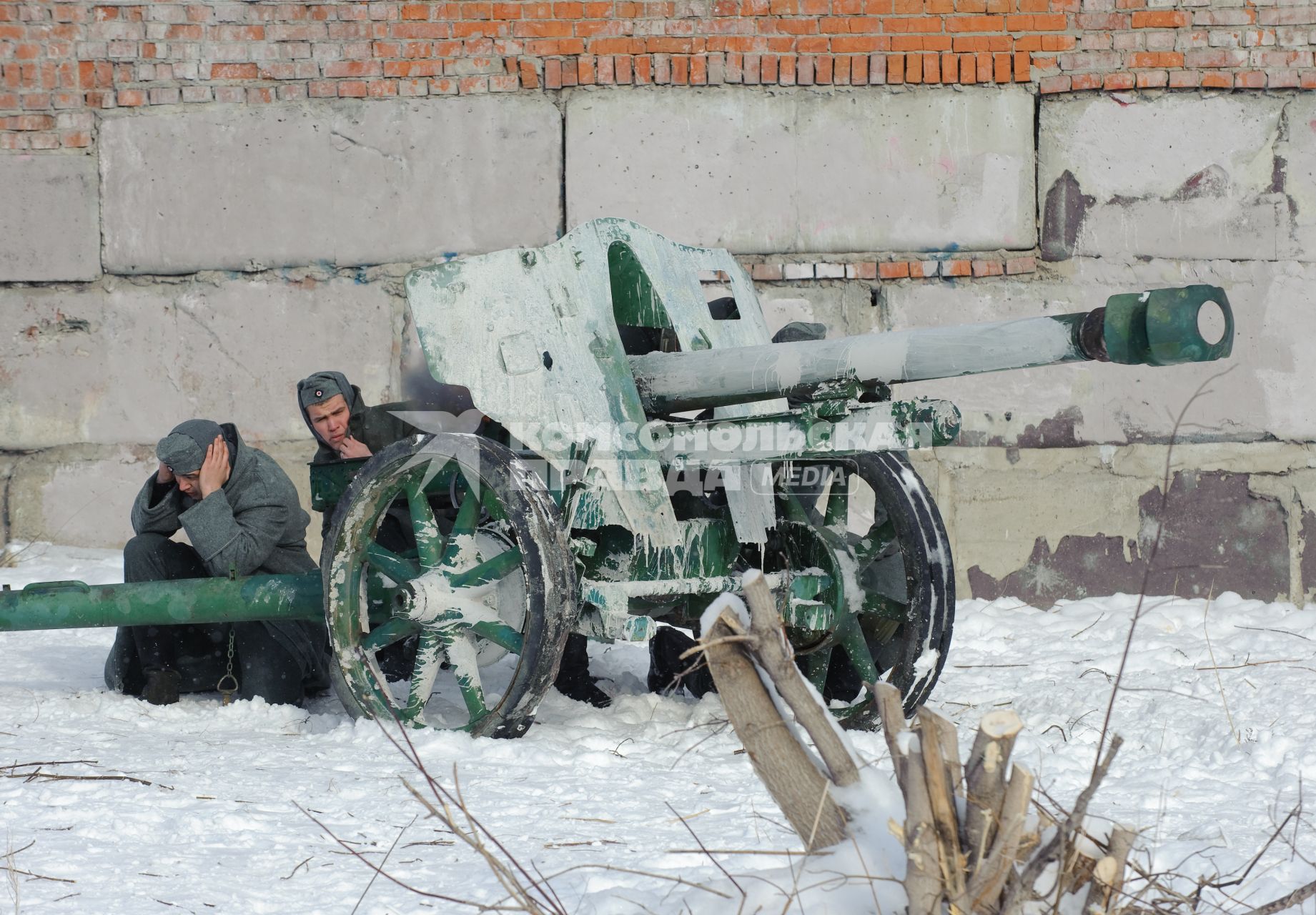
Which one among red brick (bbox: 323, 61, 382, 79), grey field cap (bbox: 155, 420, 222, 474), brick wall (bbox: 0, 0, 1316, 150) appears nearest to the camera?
grey field cap (bbox: 155, 420, 222, 474)

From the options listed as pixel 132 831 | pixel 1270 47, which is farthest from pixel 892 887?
pixel 1270 47

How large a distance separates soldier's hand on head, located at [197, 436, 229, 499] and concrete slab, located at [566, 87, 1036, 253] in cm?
232

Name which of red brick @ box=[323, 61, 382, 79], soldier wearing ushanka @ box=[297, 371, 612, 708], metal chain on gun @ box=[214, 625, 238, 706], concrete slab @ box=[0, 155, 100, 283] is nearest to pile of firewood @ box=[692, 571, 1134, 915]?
soldier wearing ushanka @ box=[297, 371, 612, 708]

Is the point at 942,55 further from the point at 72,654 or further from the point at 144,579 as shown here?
the point at 72,654

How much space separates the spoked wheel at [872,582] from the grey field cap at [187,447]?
5.87ft

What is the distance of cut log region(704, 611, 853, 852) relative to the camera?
2203 millimetres

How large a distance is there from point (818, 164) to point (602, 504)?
9.27 ft

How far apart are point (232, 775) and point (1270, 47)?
5.23 metres

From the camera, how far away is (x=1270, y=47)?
6.04m

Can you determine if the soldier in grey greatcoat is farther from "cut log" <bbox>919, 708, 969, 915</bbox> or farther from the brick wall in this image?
"cut log" <bbox>919, 708, 969, 915</bbox>

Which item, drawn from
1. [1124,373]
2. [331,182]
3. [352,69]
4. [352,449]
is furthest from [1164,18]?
[352,449]

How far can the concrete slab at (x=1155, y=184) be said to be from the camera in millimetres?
6074

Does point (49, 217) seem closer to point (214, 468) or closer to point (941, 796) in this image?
point (214, 468)

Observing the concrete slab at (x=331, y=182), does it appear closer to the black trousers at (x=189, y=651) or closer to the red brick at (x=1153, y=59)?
the black trousers at (x=189, y=651)
